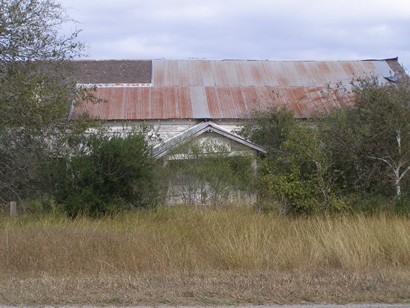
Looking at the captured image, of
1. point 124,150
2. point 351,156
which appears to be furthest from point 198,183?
point 351,156

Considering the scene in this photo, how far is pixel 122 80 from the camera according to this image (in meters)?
34.3

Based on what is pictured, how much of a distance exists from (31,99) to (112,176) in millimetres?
3196

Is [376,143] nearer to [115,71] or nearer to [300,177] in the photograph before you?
[300,177]

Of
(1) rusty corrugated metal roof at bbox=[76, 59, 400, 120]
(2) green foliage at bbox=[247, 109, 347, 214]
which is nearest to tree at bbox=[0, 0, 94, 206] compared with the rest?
(2) green foliage at bbox=[247, 109, 347, 214]

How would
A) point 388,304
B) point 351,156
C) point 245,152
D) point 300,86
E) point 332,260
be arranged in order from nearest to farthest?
point 388,304 < point 332,260 < point 351,156 < point 245,152 < point 300,86

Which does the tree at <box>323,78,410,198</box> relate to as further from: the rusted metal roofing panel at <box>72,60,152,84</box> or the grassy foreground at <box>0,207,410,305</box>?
the rusted metal roofing panel at <box>72,60,152,84</box>

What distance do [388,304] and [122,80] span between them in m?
27.8

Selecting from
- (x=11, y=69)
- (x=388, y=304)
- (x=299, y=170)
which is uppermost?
(x=11, y=69)

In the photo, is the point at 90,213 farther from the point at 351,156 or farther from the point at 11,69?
the point at 351,156

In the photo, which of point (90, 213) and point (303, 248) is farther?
point (90, 213)

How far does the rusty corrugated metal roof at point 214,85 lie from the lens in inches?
1253

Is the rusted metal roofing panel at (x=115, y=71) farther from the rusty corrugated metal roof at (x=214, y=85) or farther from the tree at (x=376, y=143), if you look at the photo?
the tree at (x=376, y=143)

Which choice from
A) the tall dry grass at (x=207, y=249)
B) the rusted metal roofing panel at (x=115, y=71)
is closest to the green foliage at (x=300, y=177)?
the tall dry grass at (x=207, y=249)

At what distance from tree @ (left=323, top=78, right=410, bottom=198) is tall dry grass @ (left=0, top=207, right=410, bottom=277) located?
21.9ft
